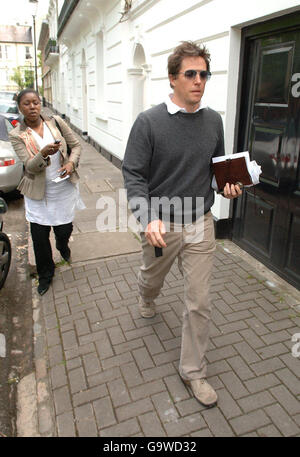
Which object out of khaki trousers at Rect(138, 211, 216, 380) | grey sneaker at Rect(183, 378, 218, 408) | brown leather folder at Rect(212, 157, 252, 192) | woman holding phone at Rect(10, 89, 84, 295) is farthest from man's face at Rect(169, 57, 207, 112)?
grey sneaker at Rect(183, 378, 218, 408)

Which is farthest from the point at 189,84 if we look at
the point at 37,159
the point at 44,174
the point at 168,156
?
the point at 44,174

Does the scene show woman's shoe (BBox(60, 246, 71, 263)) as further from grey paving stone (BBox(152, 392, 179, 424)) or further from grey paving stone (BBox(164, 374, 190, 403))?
grey paving stone (BBox(152, 392, 179, 424))

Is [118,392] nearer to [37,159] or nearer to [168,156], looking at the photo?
[168,156]

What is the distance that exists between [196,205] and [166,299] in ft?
4.60

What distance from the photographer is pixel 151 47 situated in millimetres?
6828

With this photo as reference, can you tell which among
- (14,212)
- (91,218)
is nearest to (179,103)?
(91,218)

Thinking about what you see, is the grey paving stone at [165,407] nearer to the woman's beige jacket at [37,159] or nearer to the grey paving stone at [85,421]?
the grey paving stone at [85,421]

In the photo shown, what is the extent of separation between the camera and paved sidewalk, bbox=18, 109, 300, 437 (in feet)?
7.39

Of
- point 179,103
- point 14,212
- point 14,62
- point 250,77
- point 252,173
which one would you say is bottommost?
point 14,212

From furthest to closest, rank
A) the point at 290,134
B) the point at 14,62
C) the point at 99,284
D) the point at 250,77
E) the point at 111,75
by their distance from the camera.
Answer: the point at 14,62 → the point at 111,75 → the point at 250,77 → the point at 99,284 → the point at 290,134

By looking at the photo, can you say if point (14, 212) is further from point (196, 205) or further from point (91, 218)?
point (196, 205)

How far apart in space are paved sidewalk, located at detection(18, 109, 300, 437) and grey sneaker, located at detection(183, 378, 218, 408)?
5cm

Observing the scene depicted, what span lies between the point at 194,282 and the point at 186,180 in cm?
64

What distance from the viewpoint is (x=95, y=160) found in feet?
35.4
